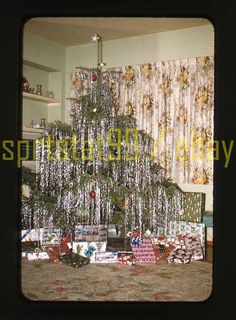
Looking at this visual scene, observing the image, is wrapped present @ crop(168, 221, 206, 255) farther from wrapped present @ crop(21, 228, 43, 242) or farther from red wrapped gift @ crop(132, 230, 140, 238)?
wrapped present @ crop(21, 228, 43, 242)

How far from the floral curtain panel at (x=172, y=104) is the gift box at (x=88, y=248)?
0.99 m

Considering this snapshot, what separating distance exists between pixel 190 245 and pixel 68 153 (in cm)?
83

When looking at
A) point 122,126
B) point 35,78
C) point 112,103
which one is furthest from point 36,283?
point 35,78

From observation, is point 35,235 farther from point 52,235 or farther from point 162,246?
point 162,246

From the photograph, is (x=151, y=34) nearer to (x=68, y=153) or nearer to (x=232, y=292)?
(x=68, y=153)

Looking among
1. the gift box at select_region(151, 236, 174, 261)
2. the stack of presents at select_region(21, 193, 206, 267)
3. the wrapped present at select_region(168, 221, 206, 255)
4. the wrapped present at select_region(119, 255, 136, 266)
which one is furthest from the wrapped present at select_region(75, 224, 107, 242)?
the wrapped present at select_region(168, 221, 206, 255)

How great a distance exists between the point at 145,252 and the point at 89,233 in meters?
0.26

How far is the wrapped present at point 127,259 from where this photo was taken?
1313mm

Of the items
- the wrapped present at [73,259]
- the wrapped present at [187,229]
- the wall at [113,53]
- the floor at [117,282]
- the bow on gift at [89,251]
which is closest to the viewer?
the floor at [117,282]

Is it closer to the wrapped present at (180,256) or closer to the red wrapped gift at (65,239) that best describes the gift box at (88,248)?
the red wrapped gift at (65,239)

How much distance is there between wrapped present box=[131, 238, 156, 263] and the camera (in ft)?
4.43

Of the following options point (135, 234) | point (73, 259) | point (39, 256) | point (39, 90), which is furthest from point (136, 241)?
point (39, 90)

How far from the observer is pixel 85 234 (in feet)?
4.47

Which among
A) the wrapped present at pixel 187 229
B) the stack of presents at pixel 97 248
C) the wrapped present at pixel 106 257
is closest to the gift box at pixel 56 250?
the stack of presents at pixel 97 248
